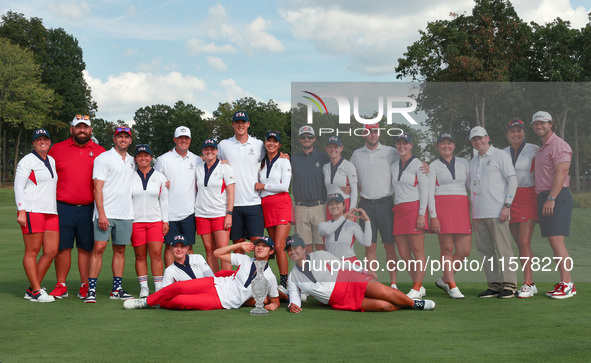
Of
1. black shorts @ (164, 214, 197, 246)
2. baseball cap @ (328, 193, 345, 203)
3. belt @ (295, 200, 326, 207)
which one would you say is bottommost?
black shorts @ (164, 214, 197, 246)

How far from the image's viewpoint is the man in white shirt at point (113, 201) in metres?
7.52

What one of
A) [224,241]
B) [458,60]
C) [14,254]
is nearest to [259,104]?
[458,60]

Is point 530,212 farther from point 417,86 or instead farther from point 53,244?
point 53,244

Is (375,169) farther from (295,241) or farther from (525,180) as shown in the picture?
(525,180)

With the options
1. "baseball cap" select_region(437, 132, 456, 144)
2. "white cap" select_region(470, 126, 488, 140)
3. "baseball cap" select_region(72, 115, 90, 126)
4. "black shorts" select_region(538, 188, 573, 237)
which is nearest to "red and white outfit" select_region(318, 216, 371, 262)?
"baseball cap" select_region(437, 132, 456, 144)

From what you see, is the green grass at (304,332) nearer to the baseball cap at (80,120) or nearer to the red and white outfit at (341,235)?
the red and white outfit at (341,235)

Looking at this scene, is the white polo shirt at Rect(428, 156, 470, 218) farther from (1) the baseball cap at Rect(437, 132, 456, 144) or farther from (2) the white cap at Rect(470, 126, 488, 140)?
(2) the white cap at Rect(470, 126, 488, 140)

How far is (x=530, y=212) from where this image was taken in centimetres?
770

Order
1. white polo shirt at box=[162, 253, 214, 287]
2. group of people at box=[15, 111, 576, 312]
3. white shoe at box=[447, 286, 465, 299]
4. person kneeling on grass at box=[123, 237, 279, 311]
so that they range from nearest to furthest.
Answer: person kneeling on grass at box=[123, 237, 279, 311]
white polo shirt at box=[162, 253, 214, 287]
group of people at box=[15, 111, 576, 312]
white shoe at box=[447, 286, 465, 299]

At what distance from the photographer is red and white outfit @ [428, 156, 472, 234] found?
765cm

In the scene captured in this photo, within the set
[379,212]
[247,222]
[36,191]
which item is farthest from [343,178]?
[36,191]

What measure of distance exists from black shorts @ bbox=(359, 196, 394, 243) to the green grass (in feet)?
1.22

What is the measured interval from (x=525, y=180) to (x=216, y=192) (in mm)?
3964

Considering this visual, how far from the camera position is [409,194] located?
7520mm
